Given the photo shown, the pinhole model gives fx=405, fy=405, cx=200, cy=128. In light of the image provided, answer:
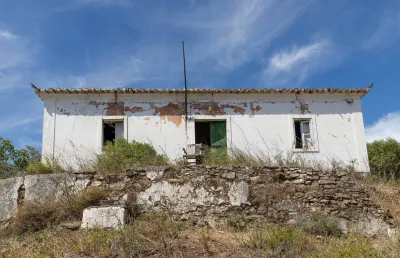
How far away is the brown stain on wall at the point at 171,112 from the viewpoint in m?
13.4

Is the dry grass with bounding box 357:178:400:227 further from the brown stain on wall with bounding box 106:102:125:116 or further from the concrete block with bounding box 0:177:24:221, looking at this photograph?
the concrete block with bounding box 0:177:24:221

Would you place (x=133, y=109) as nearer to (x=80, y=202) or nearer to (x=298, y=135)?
(x=80, y=202)

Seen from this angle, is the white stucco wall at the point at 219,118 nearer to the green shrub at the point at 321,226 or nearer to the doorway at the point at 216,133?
the doorway at the point at 216,133

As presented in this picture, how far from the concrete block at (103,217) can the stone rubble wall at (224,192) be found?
1.75 feet

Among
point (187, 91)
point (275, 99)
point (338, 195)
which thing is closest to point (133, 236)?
point (338, 195)

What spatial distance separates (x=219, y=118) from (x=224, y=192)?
4834 millimetres

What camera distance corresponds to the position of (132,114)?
43.9ft

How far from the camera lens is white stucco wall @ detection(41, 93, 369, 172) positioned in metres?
13.1

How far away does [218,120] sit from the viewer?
534 inches

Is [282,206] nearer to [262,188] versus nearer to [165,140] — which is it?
[262,188]

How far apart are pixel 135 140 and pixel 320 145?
608cm

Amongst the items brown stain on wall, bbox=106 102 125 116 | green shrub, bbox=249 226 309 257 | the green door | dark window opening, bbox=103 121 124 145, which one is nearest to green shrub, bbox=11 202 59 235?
green shrub, bbox=249 226 309 257

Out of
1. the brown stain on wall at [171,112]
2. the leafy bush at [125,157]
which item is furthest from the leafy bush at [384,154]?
the leafy bush at [125,157]

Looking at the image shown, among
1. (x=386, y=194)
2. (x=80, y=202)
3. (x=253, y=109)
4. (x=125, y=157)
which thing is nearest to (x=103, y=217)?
(x=80, y=202)
